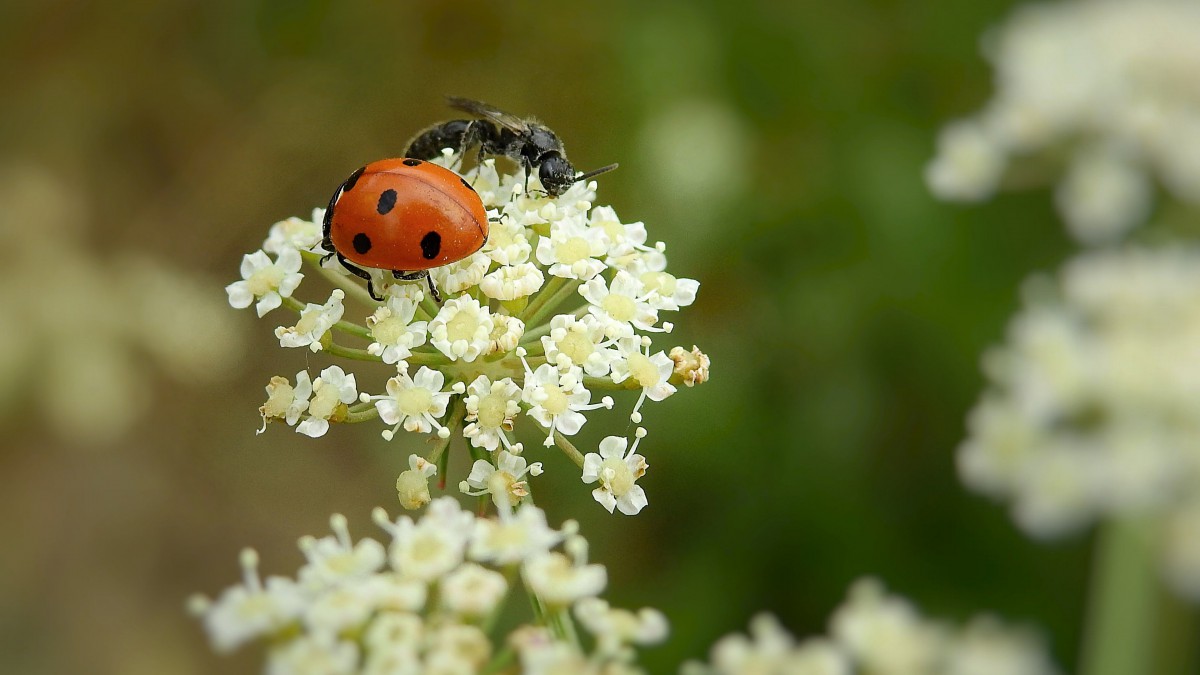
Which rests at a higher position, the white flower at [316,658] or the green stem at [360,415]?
the green stem at [360,415]

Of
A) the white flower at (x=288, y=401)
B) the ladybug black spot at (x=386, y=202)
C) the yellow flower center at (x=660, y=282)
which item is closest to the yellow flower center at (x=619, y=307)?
the yellow flower center at (x=660, y=282)

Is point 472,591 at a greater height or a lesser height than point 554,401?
lesser

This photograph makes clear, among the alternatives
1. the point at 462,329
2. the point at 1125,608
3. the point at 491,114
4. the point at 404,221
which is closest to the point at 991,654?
the point at 1125,608

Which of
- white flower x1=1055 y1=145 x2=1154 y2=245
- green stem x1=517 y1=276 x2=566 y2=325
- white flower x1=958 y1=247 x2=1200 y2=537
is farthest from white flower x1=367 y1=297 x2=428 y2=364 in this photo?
white flower x1=1055 y1=145 x2=1154 y2=245

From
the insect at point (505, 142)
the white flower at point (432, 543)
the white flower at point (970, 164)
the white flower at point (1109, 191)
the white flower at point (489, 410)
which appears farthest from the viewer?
the white flower at point (970, 164)

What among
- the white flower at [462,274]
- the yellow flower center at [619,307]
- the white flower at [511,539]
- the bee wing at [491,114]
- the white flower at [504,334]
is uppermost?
the bee wing at [491,114]

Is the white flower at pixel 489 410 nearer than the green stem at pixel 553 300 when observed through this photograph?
Yes

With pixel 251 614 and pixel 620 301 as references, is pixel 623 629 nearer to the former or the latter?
pixel 251 614

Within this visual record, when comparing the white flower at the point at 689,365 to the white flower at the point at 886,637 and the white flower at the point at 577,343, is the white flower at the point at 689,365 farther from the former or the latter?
the white flower at the point at 886,637
